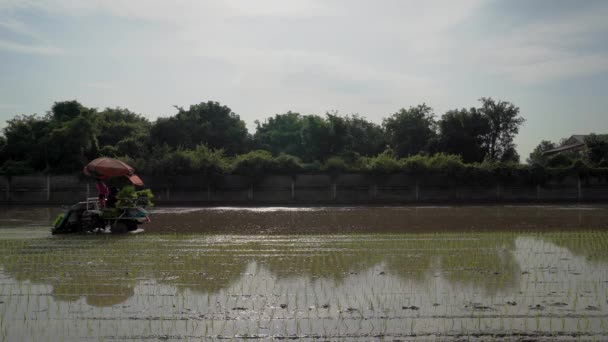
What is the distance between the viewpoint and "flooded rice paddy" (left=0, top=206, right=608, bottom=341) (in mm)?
5902

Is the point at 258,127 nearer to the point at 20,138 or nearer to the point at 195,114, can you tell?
the point at 195,114

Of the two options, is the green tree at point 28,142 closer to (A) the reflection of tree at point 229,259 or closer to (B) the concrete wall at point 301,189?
(B) the concrete wall at point 301,189

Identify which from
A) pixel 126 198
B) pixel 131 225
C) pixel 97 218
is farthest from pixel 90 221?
pixel 126 198

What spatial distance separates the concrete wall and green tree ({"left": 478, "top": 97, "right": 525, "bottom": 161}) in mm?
12782

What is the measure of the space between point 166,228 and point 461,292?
11724 mm

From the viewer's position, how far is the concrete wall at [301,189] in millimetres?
33906

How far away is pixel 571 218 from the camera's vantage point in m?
19.6

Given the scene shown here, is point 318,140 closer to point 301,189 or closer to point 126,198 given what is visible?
point 301,189

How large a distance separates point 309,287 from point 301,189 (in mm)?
26439

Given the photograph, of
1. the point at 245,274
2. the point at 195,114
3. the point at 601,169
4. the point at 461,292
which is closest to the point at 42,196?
the point at 195,114

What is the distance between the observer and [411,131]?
47750 millimetres

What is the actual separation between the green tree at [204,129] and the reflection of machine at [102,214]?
27.3m

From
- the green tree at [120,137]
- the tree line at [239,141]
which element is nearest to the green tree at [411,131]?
the tree line at [239,141]

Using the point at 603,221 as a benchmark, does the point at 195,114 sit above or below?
above
